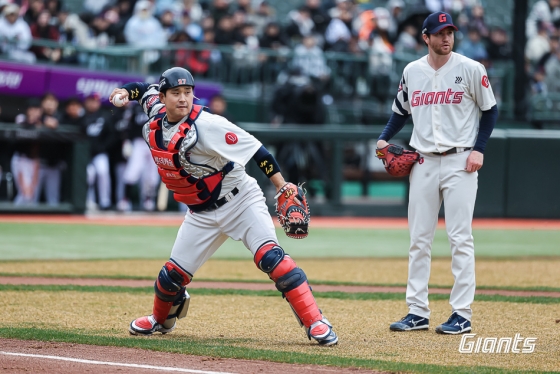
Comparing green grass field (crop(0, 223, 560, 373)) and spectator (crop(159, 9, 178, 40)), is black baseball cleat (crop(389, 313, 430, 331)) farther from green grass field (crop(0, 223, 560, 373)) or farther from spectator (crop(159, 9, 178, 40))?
spectator (crop(159, 9, 178, 40))

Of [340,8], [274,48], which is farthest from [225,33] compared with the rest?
[340,8]

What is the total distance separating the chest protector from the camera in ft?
→ 18.4

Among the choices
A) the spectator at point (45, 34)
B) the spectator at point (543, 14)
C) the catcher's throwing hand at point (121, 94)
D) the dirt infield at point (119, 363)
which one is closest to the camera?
the dirt infield at point (119, 363)

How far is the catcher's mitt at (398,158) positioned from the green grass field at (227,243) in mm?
4874

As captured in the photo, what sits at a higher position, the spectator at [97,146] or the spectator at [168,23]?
the spectator at [168,23]

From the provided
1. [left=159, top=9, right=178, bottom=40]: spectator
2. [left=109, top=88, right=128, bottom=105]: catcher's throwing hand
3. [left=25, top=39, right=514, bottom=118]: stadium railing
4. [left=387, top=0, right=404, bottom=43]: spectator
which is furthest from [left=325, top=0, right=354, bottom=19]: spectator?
[left=109, top=88, right=128, bottom=105]: catcher's throwing hand

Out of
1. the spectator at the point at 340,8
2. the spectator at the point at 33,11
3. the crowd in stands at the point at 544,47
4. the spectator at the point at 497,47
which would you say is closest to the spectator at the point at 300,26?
the spectator at the point at 340,8

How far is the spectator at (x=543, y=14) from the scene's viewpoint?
1998 cm

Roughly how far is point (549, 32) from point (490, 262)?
10.3m

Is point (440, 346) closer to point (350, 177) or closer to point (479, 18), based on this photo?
point (350, 177)

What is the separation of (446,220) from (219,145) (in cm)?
174

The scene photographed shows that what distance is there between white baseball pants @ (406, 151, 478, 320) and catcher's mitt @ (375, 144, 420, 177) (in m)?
0.05

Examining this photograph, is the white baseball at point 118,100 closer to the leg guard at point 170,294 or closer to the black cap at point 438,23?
the leg guard at point 170,294

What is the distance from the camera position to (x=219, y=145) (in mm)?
5590
